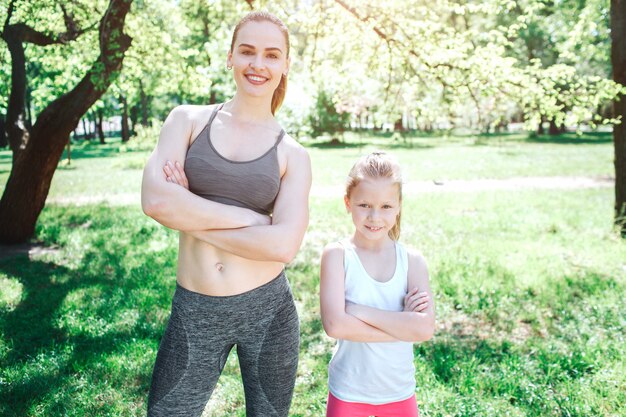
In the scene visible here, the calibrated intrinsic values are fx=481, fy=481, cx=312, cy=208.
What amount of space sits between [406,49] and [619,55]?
3.65 meters

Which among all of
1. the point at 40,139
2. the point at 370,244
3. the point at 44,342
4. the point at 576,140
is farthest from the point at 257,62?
the point at 576,140

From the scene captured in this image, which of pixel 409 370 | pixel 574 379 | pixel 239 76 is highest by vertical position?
pixel 239 76

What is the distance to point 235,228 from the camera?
205cm

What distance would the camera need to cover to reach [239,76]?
2.16 metres

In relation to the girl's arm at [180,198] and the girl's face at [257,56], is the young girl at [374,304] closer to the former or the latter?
the girl's arm at [180,198]

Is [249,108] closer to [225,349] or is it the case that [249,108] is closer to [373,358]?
[225,349]

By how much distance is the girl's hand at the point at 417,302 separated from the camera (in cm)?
225

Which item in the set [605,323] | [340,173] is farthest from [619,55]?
[340,173]

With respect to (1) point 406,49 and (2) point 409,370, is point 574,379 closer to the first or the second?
(2) point 409,370

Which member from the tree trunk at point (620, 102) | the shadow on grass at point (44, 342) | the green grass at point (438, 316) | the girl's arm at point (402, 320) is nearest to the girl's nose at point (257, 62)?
the girl's arm at point (402, 320)

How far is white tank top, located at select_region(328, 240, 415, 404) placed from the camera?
2271 millimetres

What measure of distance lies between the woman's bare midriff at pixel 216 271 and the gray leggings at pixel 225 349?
0.03m

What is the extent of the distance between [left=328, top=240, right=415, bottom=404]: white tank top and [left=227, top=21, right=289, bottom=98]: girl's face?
0.88 meters

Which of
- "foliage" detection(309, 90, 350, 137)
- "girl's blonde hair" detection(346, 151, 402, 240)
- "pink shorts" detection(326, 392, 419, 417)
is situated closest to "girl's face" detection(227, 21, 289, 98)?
"girl's blonde hair" detection(346, 151, 402, 240)
